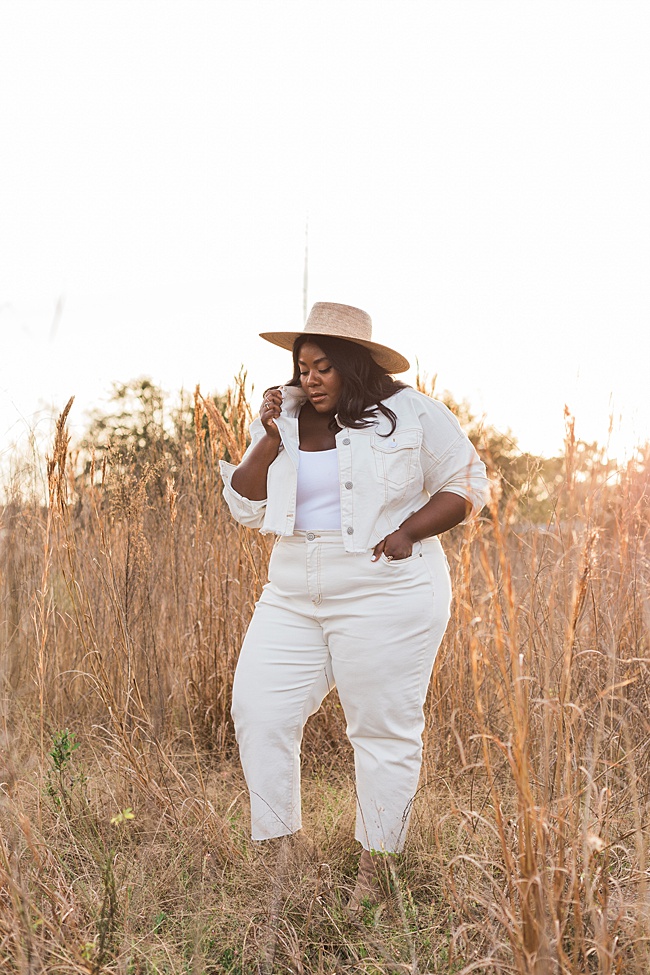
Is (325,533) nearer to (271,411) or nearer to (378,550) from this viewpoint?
(378,550)

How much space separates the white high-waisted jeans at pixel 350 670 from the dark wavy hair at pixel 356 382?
368mm

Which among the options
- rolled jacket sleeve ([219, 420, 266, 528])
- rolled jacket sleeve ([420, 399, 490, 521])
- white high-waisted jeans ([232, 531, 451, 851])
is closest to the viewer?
white high-waisted jeans ([232, 531, 451, 851])

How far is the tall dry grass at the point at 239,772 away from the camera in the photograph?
5.41ft

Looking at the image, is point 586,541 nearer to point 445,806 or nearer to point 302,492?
point 302,492

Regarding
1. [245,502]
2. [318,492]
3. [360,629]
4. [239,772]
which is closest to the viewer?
[360,629]

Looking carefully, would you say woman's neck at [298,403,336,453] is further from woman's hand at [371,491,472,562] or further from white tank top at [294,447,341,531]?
woman's hand at [371,491,472,562]

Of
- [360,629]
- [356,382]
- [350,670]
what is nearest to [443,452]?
[356,382]

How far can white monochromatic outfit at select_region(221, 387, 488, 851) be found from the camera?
2.42 meters

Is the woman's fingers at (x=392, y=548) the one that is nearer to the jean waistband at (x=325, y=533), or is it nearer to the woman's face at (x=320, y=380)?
the jean waistband at (x=325, y=533)

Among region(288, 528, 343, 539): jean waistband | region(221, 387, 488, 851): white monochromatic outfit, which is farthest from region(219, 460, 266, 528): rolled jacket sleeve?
region(288, 528, 343, 539): jean waistband

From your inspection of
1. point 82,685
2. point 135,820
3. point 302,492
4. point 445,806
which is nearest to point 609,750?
point 445,806

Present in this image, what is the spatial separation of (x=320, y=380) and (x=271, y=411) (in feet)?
0.58

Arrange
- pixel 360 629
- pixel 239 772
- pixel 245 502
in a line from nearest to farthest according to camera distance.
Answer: pixel 360 629 < pixel 245 502 < pixel 239 772

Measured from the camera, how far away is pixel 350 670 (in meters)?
2.43
